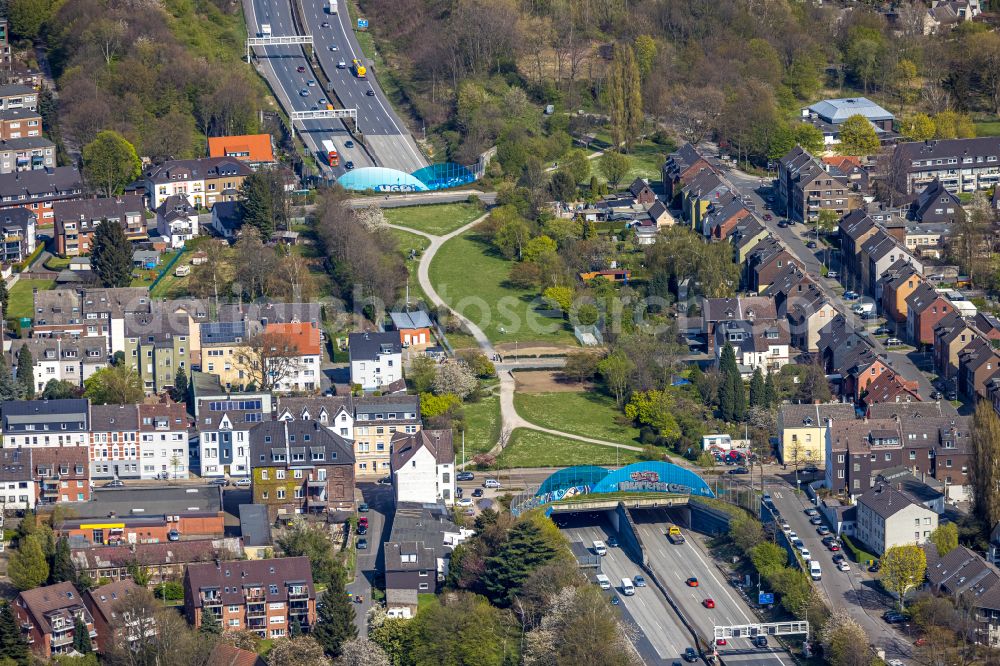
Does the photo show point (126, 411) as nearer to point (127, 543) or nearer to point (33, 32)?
point (127, 543)

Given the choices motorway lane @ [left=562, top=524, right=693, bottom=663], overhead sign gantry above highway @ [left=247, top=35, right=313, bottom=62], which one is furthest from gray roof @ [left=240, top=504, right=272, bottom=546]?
overhead sign gantry above highway @ [left=247, top=35, right=313, bottom=62]

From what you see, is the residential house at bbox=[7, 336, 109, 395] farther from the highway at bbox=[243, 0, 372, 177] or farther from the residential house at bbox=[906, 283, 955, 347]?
the residential house at bbox=[906, 283, 955, 347]

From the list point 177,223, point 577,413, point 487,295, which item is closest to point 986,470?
point 577,413

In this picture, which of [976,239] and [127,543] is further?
[976,239]

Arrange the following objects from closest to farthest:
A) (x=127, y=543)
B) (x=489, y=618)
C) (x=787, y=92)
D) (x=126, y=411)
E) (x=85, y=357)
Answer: (x=489, y=618)
(x=127, y=543)
(x=126, y=411)
(x=85, y=357)
(x=787, y=92)

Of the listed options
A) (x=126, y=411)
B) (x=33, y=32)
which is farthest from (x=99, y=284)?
(x=33, y=32)
